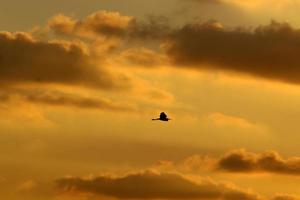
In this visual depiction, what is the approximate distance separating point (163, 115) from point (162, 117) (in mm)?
1166

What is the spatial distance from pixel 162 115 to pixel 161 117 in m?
1.22

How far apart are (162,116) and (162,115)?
67 cm

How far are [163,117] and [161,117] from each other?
22.1 inches

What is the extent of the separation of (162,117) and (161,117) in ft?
0.93

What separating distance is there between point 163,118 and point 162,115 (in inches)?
66.3

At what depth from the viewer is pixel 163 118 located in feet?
224

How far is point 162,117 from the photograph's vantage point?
225 feet

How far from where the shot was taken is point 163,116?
69000 mm

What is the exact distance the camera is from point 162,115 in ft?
228

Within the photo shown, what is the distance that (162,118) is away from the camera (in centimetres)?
6812

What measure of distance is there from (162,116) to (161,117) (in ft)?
1.93

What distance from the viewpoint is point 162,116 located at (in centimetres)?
6900

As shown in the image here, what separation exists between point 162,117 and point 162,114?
1.42m

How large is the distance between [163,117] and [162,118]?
54 cm
